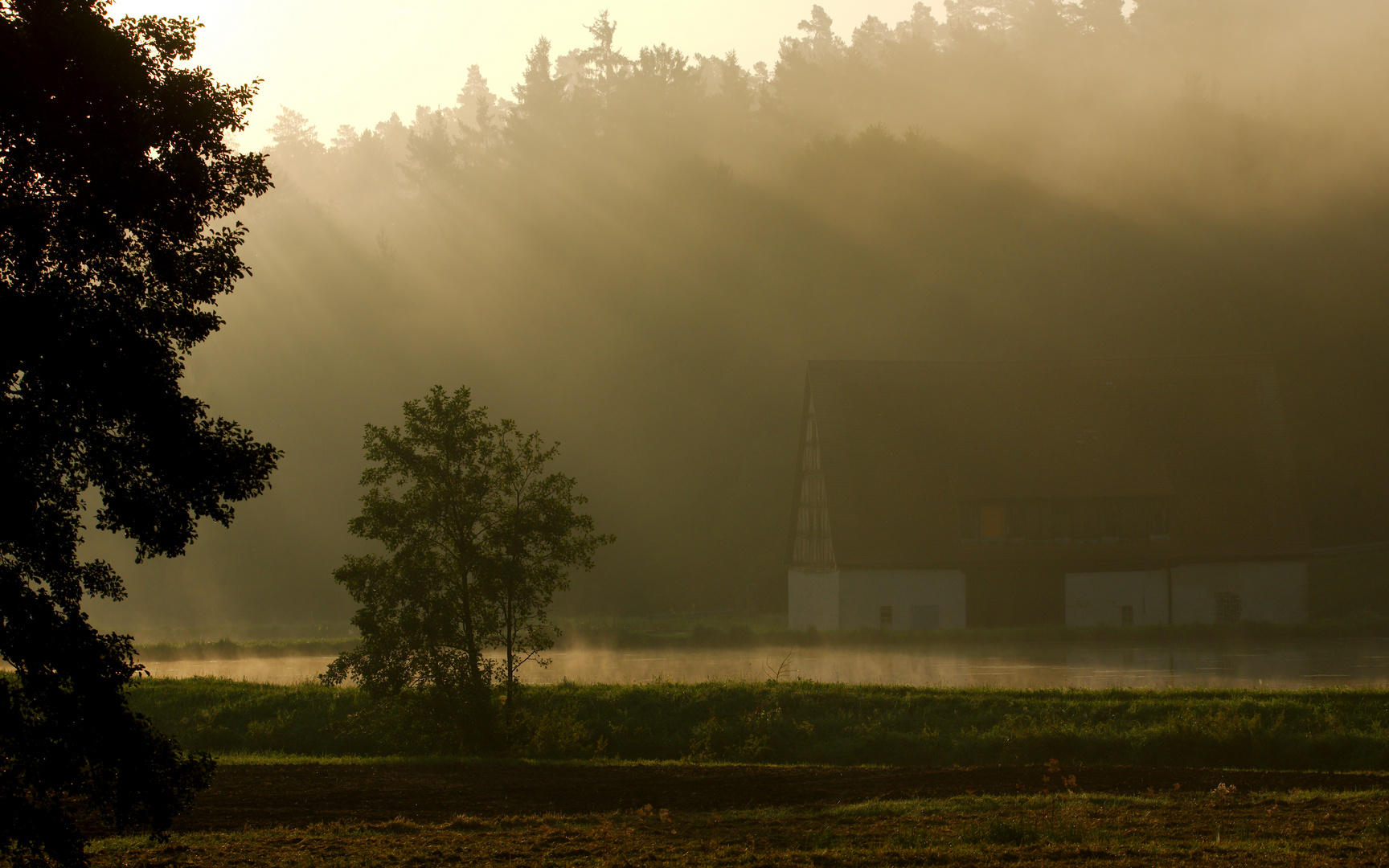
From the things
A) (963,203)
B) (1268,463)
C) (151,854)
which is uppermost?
(963,203)

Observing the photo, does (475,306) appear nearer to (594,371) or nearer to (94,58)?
(594,371)

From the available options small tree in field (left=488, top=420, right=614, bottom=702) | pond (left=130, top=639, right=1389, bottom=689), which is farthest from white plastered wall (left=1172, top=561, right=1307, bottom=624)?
small tree in field (left=488, top=420, right=614, bottom=702)

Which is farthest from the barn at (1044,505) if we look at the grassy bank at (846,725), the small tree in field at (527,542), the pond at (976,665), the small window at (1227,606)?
the small tree in field at (527,542)

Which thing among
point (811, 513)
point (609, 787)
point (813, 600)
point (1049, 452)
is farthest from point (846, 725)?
point (1049, 452)

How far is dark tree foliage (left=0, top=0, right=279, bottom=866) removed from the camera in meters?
8.33

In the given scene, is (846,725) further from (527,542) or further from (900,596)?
(900,596)

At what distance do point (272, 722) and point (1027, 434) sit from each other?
3238 cm

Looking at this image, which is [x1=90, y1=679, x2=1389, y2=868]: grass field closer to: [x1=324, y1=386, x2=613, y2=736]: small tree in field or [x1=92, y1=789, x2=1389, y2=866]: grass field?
[x1=92, y1=789, x2=1389, y2=866]: grass field

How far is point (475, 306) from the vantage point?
76.8 meters

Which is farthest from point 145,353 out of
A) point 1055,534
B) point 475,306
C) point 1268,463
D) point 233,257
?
point 475,306

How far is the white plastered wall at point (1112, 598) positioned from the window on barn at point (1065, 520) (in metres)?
1.49

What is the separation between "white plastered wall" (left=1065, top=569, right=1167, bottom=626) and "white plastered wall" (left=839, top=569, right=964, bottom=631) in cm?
436

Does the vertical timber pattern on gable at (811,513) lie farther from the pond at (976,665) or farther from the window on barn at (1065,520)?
the pond at (976,665)

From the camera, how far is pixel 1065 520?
144ft
